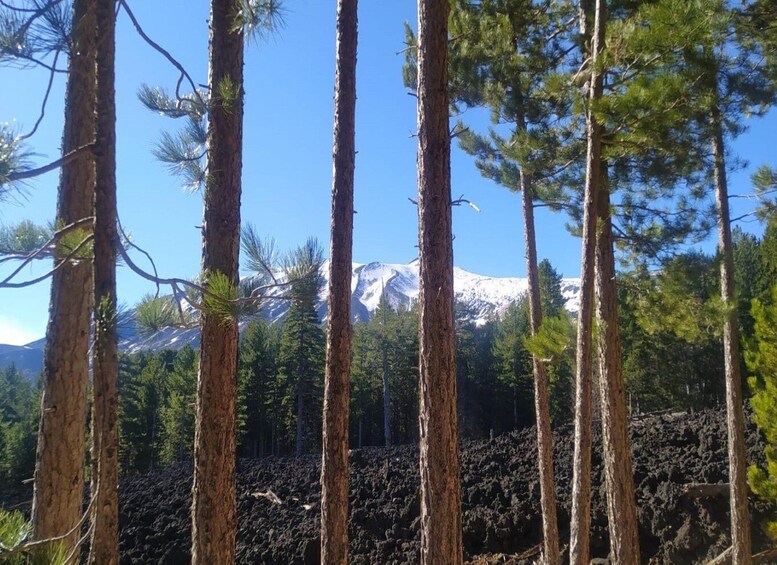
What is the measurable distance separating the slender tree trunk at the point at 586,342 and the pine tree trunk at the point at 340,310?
2506mm

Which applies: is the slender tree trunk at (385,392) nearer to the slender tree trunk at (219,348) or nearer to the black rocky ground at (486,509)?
the black rocky ground at (486,509)

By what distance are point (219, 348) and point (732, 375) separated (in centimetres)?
773

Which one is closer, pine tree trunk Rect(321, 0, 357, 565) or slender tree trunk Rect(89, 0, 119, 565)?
slender tree trunk Rect(89, 0, 119, 565)

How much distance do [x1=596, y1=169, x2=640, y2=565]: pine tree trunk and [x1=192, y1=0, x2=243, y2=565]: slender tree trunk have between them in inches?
174

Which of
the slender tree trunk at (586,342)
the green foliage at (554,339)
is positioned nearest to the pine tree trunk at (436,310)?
the slender tree trunk at (586,342)

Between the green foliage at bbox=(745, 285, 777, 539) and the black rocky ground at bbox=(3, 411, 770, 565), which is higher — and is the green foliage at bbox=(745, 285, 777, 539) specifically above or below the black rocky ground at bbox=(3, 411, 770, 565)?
above

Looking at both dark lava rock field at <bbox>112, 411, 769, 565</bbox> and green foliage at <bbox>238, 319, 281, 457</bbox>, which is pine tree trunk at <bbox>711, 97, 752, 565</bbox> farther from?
green foliage at <bbox>238, 319, 281, 457</bbox>

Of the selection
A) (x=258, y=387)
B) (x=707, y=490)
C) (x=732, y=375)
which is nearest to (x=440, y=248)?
(x=732, y=375)

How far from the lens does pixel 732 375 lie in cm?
825

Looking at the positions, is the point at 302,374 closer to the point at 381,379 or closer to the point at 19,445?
the point at 381,379

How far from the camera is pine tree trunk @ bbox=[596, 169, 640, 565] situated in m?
6.25

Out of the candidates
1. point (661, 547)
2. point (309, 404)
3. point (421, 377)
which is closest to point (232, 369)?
point (421, 377)

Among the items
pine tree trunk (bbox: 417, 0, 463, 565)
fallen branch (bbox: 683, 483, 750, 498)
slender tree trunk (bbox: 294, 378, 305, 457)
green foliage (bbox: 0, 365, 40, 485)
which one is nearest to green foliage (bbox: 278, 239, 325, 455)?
slender tree trunk (bbox: 294, 378, 305, 457)

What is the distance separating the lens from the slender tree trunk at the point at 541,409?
7.52 m
